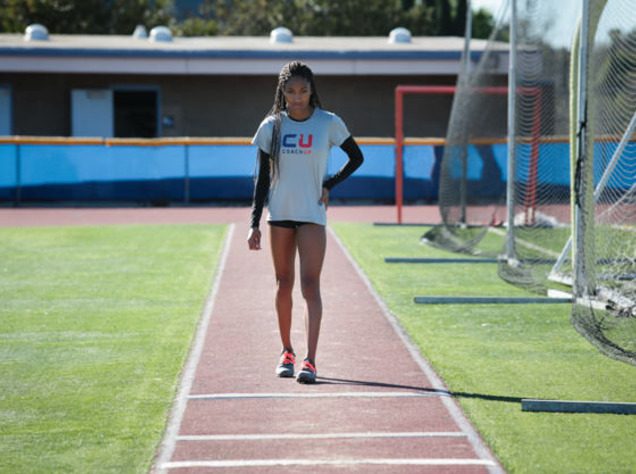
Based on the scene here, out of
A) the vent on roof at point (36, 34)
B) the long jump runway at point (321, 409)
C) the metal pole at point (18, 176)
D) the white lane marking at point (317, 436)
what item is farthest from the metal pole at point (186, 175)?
the white lane marking at point (317, 436)

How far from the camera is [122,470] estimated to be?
5773 millimetres

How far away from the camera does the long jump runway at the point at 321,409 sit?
5.98 m

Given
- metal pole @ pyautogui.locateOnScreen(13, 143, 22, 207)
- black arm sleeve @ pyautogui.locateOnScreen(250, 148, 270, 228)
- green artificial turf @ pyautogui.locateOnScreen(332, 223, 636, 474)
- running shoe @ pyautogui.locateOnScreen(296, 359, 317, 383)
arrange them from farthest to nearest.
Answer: metal pole @ pyautogui.locateOnScreen(13, 143, 22, 207), black arm sleeve @ pyautogui.locateOnScreen(250, 148, 270, 228), running shoe @ pyautogui.locateOnScreen(296, 359, 317, 383), green artificial turf @ pyautogui.locateOnScreen(332, 223, 636, 474)

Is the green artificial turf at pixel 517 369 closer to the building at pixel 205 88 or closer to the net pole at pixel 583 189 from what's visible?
the net pole at pixel 583 189

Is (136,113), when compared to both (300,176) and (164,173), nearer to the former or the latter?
(164,173)

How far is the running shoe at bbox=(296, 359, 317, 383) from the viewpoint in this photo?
309 inches

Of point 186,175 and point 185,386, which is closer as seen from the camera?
point 185,386

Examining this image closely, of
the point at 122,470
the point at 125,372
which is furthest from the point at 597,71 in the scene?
the point at 122,470

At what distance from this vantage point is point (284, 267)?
8156 millimetres

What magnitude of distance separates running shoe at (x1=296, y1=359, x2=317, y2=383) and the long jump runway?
0.15ft

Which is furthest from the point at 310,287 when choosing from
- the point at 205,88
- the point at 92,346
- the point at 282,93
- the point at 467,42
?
the point at 205,88

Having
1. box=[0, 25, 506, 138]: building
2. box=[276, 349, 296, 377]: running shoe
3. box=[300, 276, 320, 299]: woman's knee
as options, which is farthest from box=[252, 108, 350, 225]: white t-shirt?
box=[0, 25, 506, 138]: building

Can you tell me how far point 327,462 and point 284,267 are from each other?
240cm

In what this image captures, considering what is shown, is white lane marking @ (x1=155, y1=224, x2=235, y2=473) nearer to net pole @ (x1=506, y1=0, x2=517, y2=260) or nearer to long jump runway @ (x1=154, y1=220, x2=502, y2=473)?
long jump runway @ (x1=154, y1=220, x2=502, y2=473)
